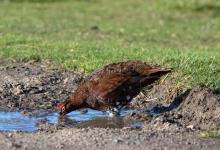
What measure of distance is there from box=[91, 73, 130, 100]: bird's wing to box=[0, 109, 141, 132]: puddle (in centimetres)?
32

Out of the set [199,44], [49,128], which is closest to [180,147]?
[49,128]

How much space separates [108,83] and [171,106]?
34.9 inches

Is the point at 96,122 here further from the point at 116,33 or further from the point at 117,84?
the point at 116,33

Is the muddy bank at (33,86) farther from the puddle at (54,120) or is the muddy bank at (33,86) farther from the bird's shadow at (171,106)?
the bird's shadow at (171,106)

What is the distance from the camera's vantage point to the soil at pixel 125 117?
7.15m

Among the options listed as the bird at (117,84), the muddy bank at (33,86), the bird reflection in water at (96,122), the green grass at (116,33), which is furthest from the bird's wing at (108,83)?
the green grass at (116,33)

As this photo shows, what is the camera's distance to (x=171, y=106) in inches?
364

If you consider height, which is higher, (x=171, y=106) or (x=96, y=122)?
(x=171, y=106)

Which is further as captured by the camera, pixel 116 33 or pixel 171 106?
pixel 116 33

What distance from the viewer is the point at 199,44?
16.1 meters

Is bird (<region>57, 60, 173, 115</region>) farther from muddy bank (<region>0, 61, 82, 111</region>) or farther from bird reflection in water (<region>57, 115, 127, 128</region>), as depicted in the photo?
muddy bank (<region>0, 61, 82, 111</region>)

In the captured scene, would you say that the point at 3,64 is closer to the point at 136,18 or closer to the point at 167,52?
the point at 167,52

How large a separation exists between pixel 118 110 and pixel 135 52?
3.27 meters

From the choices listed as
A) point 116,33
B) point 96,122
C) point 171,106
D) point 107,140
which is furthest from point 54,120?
point 116,33
